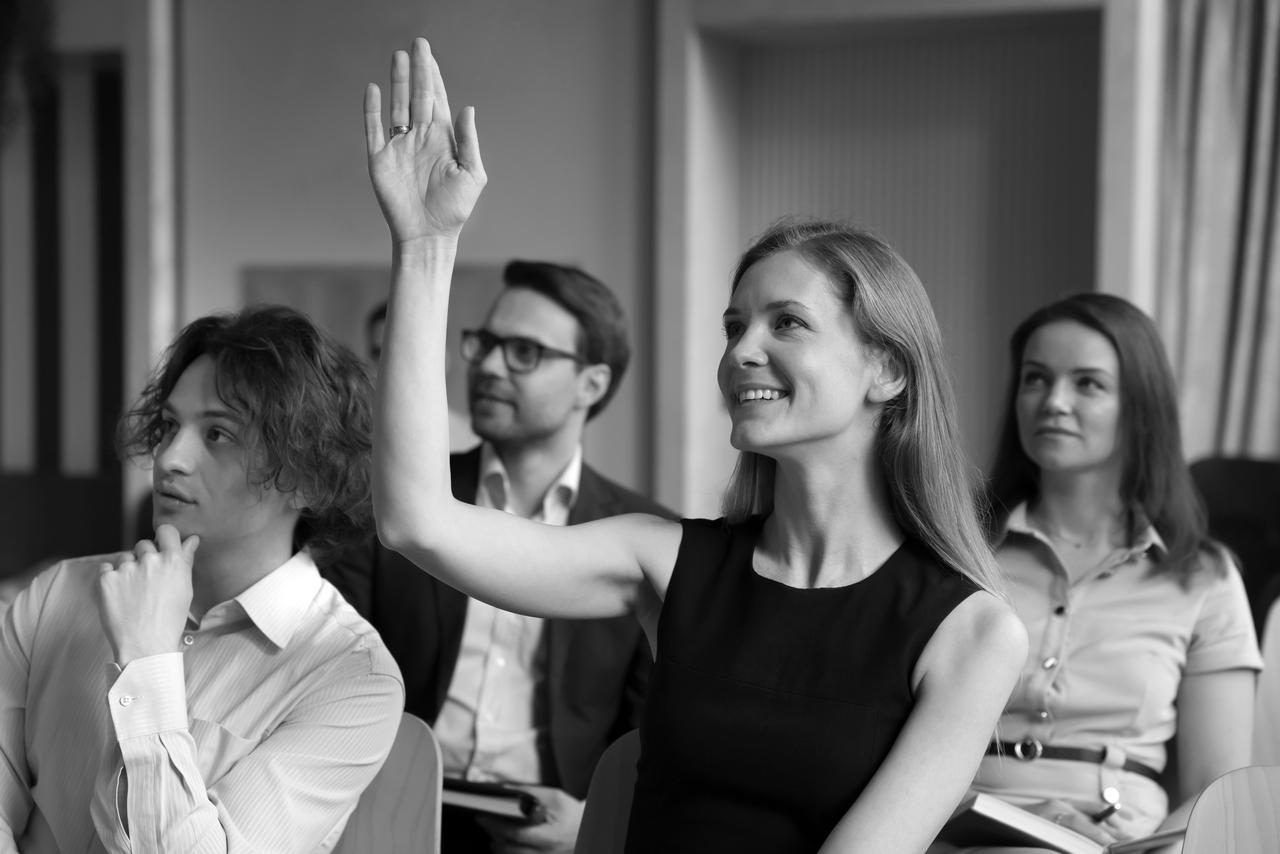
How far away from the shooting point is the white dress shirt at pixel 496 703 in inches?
105

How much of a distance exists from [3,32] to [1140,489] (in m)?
4.50

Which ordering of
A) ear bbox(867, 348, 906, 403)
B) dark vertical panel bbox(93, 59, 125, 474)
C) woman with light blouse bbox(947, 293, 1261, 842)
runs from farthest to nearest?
dark vertical panel bbox(93, 59, 125, 474) → woman with light blouse bbox(947, 293, 1261, 842) → ear bbox(867, 348, 906, 403)

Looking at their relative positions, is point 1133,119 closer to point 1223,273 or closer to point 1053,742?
point 1223,273

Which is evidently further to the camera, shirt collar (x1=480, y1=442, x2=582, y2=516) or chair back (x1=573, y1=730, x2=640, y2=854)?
shirt collar (x1=480, y1=442, x2=582, y2=516)

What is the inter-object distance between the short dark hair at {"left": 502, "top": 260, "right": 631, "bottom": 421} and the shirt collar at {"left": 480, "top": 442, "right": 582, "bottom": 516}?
28cm

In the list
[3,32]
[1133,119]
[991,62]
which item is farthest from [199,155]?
[1133,119]

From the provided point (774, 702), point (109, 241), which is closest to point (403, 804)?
point (774, 702)

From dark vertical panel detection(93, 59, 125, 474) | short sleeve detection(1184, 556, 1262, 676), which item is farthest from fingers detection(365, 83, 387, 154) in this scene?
dark vertical panel detection(93, 59, 125, 474)

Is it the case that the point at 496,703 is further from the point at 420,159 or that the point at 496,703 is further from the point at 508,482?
the point at 420,159

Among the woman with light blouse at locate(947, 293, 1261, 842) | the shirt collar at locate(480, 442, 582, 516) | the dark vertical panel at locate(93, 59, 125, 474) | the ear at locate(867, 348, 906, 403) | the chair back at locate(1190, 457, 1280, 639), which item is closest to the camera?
the ear at locate(867, 348, 906, 403)

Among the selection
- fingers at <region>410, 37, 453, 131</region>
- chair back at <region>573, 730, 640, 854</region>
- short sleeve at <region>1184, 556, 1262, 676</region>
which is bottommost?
chair back at <region>573, 730, 640, 854</region>

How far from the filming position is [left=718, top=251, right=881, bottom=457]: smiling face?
1704 millimetres

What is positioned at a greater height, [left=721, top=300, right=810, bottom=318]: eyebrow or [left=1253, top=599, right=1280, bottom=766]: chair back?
[left=721, top=300, right=810, bottom=318]: eyebrow

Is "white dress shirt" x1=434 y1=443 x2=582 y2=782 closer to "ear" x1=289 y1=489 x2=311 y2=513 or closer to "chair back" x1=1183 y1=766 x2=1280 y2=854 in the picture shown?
"ear" x1=289 y1=489 x2=311 y2=513
